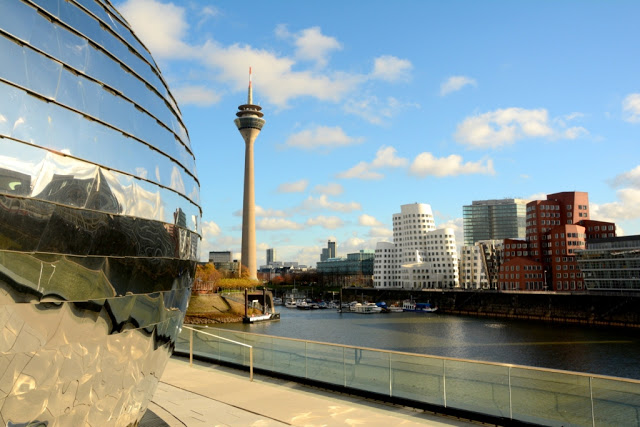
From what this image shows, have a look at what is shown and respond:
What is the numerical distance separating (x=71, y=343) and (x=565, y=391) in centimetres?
873

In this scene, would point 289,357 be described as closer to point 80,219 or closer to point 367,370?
point 367,370

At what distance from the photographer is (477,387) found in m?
10.3

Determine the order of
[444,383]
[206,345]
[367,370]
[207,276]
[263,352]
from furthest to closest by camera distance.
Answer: [207,276], [206,345], [263,352], [367,370], [444,383]

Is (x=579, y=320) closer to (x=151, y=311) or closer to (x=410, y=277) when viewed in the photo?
(x=410, y=277)

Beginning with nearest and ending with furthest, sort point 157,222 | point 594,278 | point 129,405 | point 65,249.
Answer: point 65,249 → point 157,222 → point 129,405 → point 594,278

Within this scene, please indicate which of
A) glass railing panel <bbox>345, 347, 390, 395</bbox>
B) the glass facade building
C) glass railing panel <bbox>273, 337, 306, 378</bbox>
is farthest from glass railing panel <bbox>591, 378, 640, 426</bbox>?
the glass facade building

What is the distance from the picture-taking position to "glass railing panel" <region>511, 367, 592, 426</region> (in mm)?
9039

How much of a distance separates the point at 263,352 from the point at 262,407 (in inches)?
156

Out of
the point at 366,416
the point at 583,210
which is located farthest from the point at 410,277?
the point at 366,416

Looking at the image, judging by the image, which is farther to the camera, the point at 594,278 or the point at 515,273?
the point at 515,273

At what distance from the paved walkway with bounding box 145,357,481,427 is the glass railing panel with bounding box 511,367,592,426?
112cm

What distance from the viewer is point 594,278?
273 feet

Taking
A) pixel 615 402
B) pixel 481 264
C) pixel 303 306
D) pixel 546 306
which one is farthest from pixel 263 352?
pixel 481 264

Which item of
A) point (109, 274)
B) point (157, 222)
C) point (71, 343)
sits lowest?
point (71, 343)
